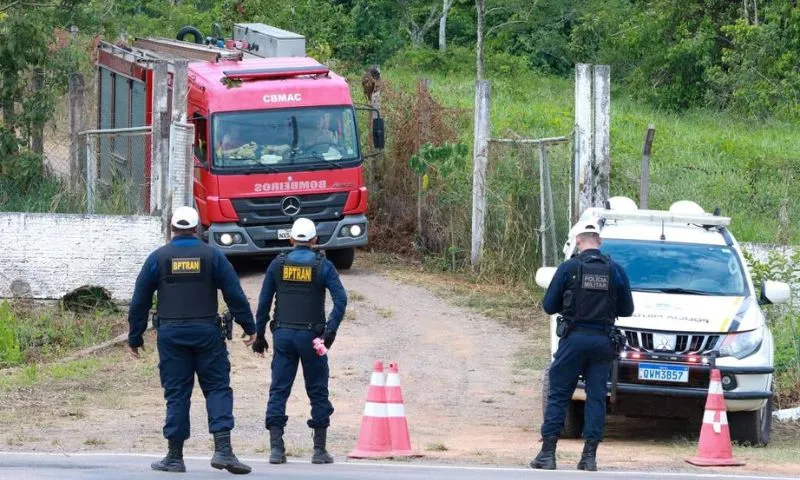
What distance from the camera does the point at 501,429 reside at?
39.4 ft

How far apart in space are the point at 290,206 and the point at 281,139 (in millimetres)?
892

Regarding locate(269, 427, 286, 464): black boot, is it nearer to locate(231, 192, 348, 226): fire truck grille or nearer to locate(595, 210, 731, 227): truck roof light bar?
locate(595, 210, 731, 227): truck roof light bar

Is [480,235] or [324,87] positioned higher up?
[324,87]

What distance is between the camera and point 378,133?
19125mm

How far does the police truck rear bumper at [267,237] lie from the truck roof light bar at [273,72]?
6.52 ft

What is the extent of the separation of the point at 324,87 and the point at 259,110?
3.06 feet

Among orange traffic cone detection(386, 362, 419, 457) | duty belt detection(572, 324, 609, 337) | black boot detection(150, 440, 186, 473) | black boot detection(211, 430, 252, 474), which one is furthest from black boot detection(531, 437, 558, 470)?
black boot detection(150, 440, 186, 473)

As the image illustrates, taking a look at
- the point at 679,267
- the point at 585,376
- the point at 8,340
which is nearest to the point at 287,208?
the point at 8,340

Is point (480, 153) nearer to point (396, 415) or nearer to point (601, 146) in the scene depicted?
point (601, 146)

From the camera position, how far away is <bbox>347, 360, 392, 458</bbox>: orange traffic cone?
33.1 feet

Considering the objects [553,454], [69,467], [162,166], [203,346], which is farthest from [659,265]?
[162,166]

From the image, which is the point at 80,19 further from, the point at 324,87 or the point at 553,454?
the point at 553,454

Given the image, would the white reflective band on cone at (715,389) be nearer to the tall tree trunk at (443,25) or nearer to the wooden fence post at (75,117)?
the wooden fence post at (75,117)

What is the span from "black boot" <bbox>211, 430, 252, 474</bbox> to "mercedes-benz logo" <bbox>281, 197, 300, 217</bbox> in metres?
9.29
